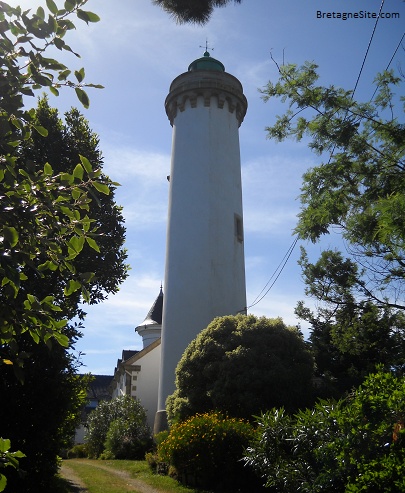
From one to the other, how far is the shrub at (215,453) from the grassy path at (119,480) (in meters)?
0.54

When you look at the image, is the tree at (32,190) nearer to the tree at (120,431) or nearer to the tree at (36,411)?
the tree at (36,411)

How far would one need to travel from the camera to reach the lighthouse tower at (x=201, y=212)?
22297 millimetres

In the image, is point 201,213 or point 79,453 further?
point 79,453

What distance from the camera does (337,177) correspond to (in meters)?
11.2

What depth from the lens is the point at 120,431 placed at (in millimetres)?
22453

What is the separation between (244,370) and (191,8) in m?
11.1

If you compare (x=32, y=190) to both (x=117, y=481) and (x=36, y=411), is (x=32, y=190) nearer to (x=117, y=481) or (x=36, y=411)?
(x=36, y=411)

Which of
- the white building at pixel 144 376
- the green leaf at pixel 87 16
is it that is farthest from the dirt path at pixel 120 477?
the white building at pixel 144 376

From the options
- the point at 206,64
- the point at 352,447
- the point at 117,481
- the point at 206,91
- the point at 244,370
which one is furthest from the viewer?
the point at 206,64

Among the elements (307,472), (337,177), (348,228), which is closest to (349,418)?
(307,472)

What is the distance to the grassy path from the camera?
12.7 meters

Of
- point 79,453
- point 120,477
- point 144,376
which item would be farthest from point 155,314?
point 120,477

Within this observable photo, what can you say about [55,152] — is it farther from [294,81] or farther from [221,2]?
[221,2]

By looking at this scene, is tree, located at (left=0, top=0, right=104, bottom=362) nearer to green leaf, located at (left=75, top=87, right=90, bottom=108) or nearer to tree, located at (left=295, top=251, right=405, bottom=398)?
green leaf, located at (left=75, top=87, right=90, bottom=108)
